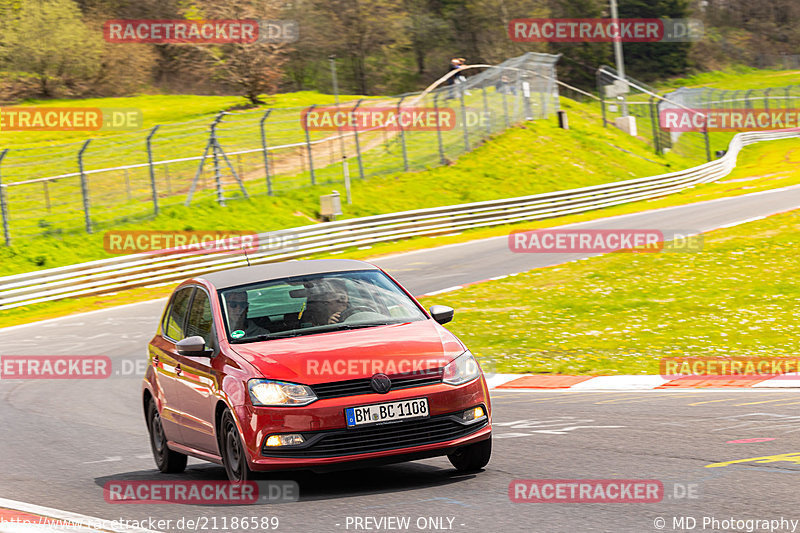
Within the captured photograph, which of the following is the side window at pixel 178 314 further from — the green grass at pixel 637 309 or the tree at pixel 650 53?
the tree at pixel 650 53

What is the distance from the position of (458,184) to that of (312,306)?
103ft

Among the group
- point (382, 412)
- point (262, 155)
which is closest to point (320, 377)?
point (382, 412)

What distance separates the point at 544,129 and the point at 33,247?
76.3ft

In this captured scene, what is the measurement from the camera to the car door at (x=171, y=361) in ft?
27.4

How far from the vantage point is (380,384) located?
6.71 metres

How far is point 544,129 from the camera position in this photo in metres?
45.4

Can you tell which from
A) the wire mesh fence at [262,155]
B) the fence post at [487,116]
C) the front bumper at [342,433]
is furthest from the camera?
the fence post at [487,116]

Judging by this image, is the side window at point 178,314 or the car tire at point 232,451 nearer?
the car tire at point 232,451

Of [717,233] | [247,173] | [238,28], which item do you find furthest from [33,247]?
[238,28]

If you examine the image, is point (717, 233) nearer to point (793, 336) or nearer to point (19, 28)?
point (793, 336)

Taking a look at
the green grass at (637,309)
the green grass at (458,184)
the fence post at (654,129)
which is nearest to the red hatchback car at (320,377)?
the green grass at (637,309)

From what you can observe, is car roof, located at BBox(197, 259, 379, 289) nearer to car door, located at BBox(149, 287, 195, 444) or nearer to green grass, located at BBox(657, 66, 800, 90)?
car door, located at BBox(149, 287, 195, 444)

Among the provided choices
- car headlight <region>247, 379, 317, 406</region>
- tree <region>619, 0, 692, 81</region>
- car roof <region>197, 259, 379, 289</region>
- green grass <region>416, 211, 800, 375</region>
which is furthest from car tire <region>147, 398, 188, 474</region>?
tree <region>619, 0, 692, 81</region>

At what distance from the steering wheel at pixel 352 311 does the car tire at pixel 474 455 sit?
1.19 m
